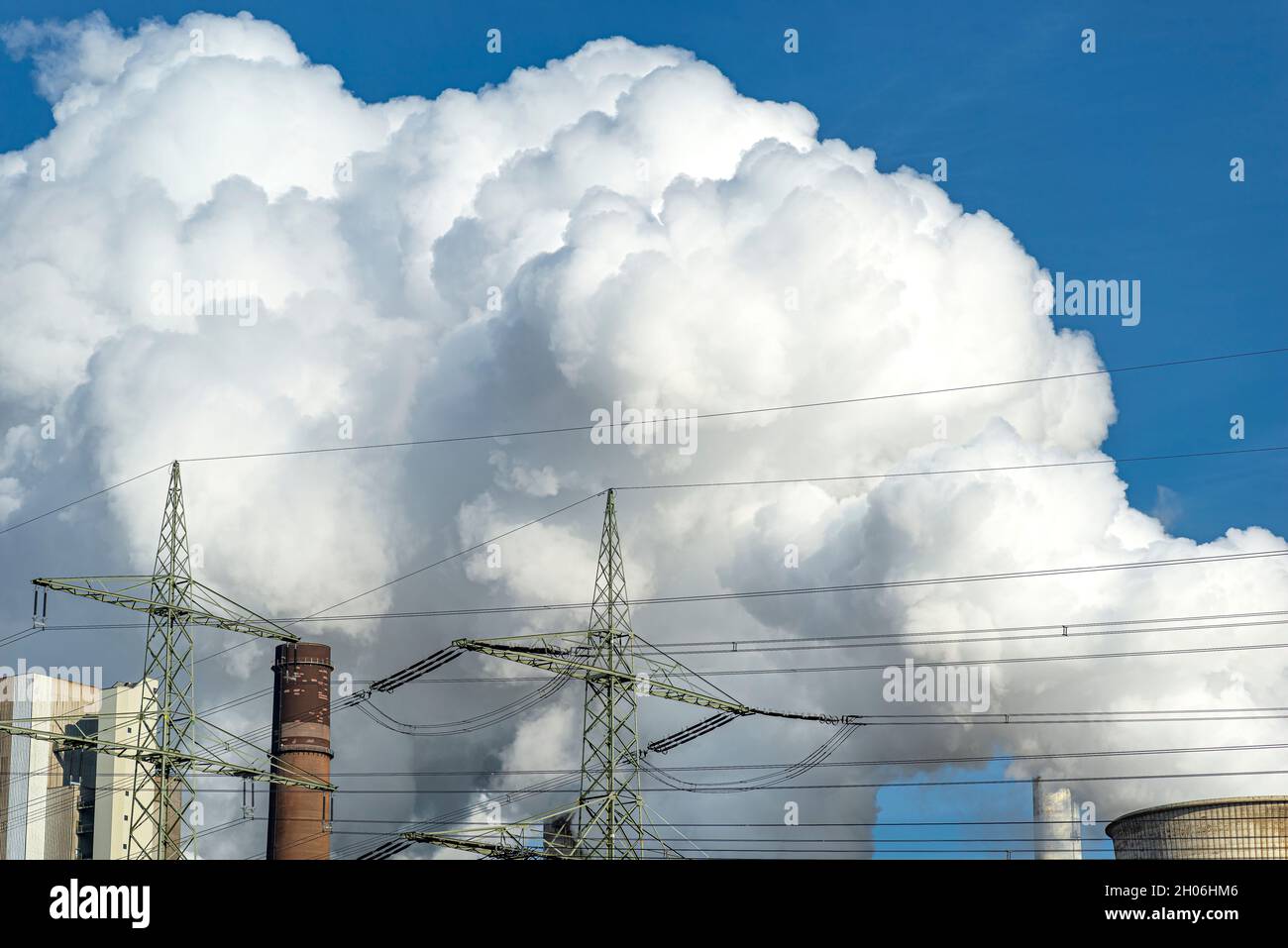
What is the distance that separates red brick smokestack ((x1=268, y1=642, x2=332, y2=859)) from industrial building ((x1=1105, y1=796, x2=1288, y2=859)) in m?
64.4

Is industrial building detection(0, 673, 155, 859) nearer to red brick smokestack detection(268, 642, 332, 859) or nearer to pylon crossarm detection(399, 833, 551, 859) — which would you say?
red brick smokestack detection(268, 642, 332, 859)

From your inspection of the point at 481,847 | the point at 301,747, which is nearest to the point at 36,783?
the point at 301,747

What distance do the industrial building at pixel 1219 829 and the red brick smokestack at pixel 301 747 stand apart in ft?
211

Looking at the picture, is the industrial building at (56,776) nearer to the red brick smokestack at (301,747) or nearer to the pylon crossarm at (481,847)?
the red brick smokestack at (301,747)

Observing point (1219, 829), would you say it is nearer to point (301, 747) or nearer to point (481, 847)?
point (481, 847)

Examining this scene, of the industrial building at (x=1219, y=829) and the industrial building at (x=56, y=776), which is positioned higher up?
the industrial building at (x=56, y=776)

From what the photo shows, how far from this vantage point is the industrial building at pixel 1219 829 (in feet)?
230

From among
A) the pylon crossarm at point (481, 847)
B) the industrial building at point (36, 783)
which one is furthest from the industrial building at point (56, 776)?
the pylon crossarm at point (481, 847)

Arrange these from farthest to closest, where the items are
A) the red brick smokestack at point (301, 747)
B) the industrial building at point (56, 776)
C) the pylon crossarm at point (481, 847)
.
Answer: the red brick smokestack at point (301, 747)
the industrial building at point (56, 776)
the pylon crossarm at point (481, 847)

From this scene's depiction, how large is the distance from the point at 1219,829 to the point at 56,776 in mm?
83689

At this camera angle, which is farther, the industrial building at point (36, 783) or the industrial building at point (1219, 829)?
the industrial building at point (36, 783)

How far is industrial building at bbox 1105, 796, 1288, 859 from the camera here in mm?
70000

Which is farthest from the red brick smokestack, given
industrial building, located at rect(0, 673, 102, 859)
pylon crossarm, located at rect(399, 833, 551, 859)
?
Result: pylon crossarm, located at rect(399, 833, 551, 859)

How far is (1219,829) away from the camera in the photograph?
7075 cm
